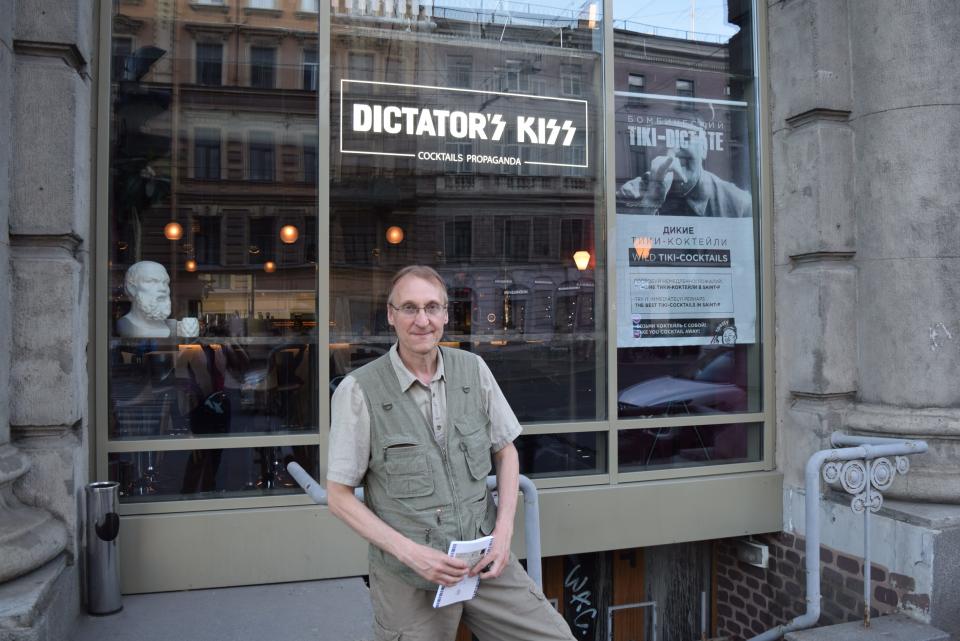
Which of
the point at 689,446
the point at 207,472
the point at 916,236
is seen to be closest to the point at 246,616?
the point at 207,472

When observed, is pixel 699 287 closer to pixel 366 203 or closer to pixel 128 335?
pixel 366 203

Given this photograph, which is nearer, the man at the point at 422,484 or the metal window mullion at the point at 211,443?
the man at the point at 422,484

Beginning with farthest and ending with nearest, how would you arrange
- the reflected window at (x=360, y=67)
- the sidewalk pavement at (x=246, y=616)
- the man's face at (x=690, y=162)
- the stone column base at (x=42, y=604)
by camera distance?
the man's face at (x=690, y=162)
the reflected window at (x=360, y=67)
the sidewalk pavement at (x=246, y=616)
the stone column base at (x=42, y=604)

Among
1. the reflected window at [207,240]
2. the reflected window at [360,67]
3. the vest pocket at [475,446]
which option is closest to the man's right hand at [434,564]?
the vest pocket at [475,446]

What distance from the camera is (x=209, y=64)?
17.3ft

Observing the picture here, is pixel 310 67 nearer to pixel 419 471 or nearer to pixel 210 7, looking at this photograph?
pixel 210 7

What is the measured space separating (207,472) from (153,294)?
123cm

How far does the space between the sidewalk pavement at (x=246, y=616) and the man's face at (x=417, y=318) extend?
7.03 feet

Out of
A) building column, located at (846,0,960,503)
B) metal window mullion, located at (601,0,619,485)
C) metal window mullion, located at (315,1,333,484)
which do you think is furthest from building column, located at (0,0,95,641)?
building column, located at (846,0,960,503)

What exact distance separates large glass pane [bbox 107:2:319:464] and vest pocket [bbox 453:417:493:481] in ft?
9.23

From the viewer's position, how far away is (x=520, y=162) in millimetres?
5941

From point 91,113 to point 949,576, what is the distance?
6029 mm

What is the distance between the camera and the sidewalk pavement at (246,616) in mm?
3947

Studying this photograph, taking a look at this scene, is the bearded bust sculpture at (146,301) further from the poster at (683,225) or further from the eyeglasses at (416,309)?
the poster at (683,225)
